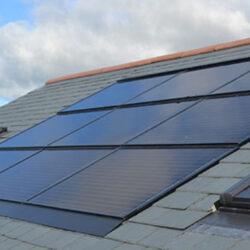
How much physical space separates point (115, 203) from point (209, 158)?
1048 mm

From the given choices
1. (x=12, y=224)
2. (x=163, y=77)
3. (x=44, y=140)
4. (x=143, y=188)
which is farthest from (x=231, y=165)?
(x=163, y=77)

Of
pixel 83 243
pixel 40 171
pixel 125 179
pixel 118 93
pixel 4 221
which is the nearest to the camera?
pixel 83 243

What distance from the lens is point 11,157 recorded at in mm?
7152

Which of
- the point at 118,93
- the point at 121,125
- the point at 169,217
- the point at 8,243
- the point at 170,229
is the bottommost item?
the point at 170,229

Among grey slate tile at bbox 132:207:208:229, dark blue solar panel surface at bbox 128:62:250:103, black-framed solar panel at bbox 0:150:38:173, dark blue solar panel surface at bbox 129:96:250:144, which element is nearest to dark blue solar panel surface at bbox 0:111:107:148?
black-framed solar panel at bbox 0:150:38:173

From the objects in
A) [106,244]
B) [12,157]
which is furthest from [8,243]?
[12,157]

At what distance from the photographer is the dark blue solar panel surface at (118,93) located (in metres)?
8.04

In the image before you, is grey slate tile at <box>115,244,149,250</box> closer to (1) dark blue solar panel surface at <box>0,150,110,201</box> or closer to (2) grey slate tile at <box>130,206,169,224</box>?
(2) grey slate tile at <box>130,206,169,224</box>

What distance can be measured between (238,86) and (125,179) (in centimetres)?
236

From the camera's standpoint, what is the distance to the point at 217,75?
7301 mm

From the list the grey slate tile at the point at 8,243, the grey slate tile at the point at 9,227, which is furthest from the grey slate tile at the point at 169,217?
the grey slate tile at the point at 9,227

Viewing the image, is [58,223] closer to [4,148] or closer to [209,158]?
[209,158]

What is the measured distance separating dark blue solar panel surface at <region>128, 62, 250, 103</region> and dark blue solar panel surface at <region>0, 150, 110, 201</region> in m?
1.69

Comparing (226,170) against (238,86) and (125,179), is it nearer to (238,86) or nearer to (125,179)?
(125,179)
